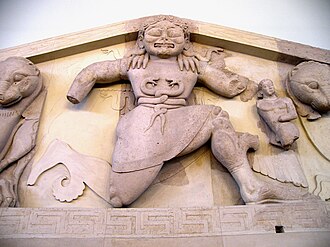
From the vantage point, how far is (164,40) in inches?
126

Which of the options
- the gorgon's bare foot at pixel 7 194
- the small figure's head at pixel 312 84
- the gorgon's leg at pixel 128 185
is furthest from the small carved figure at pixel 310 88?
the gorgon's bare foot at pixel 7 194

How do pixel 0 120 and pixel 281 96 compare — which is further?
pixel 281 96

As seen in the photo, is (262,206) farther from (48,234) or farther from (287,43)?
(287,43)

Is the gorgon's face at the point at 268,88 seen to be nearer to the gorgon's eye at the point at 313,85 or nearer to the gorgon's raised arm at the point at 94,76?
the gorgon's eye at the point at 313,85

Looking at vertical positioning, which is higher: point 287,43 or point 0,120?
point 287,43

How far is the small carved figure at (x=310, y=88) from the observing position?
120 inches

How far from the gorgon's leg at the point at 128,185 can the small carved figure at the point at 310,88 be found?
1512mm

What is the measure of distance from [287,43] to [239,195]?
1666 mm

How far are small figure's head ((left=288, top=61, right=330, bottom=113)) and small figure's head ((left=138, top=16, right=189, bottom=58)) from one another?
1066 mm

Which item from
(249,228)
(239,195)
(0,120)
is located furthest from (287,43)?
(0,120)

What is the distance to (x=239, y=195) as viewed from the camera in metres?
2.72

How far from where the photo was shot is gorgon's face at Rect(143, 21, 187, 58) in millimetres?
3176

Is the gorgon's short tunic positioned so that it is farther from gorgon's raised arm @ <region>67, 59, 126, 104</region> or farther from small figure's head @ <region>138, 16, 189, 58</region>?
small figure's head @ <region>138, 16, 189, 58</region>

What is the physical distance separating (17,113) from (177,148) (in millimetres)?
1430
